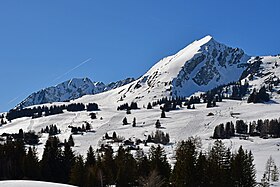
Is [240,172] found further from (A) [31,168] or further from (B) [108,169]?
(A) [31,168]

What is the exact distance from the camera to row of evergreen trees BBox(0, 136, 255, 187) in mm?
57469

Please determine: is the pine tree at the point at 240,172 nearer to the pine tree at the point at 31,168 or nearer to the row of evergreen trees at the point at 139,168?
the row of evergreen trees at the point at 139,168

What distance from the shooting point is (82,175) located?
66188 mm

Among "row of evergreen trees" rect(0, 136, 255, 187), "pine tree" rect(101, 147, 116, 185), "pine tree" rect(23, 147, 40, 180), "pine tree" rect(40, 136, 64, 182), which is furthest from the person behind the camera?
"pine tree" rect(40, 136, 64, 182)

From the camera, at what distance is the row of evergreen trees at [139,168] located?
189ft

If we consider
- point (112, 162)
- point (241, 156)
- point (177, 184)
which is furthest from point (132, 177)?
point (241, 156)

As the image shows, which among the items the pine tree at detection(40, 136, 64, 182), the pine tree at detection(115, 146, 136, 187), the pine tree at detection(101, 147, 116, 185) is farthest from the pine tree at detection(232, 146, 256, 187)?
the pine tree at detection(40, 136, 64, 182)

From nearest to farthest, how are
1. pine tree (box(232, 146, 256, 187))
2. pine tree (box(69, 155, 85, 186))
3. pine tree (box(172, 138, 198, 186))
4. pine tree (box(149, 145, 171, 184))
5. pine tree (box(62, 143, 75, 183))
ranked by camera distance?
1. pine tree (box(172, 138, 198, 186))
2. pine tree (box(232, 146, 256, 187))
3. pine tree (box(69, 155, 85, 186))
4. pine tree (box(149, 145, 171, 184))
5. pine tree (box(62, 143, 75, 183))

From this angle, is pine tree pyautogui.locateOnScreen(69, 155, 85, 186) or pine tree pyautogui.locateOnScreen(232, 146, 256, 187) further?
pine tree pyautogui.locateOnScreen(69, 155, 85, 186)

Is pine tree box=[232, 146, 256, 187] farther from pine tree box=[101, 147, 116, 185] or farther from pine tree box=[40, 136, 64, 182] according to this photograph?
pine tree box=[40, 136, 64, 182]

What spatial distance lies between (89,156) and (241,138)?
429ft

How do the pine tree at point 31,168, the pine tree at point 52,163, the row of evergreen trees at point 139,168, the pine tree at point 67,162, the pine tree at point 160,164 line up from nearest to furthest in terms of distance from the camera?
1. the row of evergreen trees at point 139,168
2. the pine tree at point 160,164
3. the pine tree at point 31,168
4. the pine tree at point 52,163
5. the pine tree at point 67,162

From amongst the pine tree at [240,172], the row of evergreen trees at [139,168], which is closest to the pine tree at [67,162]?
the row of evergreen trees at [139,168]

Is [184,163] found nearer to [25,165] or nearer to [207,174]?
[207,174]
